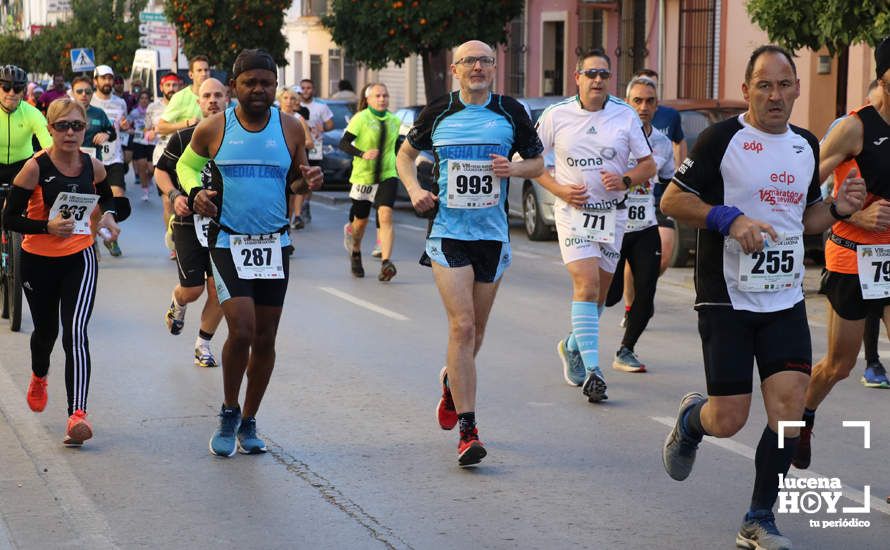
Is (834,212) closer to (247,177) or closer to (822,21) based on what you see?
(247,177)

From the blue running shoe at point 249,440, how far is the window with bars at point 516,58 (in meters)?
29.5

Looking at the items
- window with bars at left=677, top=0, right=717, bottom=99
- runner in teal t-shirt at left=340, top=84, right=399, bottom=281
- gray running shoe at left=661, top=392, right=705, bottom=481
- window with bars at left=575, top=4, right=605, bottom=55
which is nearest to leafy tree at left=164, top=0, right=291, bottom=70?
Result: window with bars at left=575, top=4, right=605, bottom=55

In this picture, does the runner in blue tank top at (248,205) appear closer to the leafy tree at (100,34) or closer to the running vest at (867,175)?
the running vest at (867,175)

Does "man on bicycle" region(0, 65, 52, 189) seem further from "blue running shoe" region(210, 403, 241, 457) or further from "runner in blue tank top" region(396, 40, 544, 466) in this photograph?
"runner in blue tank top" region(396, 40, 544, 466)

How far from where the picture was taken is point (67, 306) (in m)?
7.87

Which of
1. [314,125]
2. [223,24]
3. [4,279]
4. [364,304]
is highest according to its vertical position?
Result: [223,24]

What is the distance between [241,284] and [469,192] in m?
1.17

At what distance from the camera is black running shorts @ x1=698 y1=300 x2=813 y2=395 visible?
5855 millimetres

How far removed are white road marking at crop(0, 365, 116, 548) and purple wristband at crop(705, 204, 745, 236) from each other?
8.35ft

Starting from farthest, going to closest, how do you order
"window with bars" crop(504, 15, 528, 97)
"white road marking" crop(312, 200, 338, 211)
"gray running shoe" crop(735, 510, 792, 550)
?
"window with bars" crop(504, 15, 528, 97) → "white road marking" crop(312, 200, 338, 211) → "gray running shoe" crop(735, 510, 792, 550)

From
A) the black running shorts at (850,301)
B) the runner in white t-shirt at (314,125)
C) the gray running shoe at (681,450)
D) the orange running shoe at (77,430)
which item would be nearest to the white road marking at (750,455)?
the black running shorts at (850,301)

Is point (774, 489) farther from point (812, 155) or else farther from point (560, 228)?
point (560, 228)

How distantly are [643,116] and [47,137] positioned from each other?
15.0ft

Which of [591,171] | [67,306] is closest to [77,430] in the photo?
[67,306]
